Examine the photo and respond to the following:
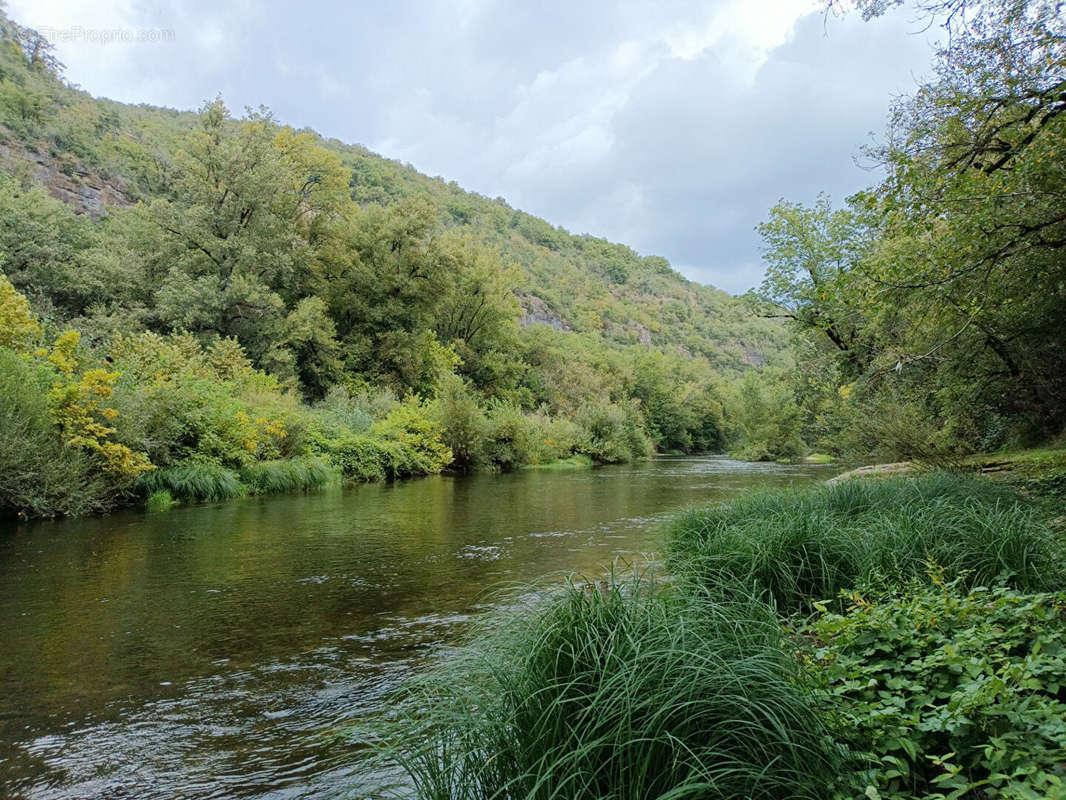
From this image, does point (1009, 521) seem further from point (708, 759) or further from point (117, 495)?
point (117, 495)

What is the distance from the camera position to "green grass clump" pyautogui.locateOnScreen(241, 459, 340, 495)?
1502 cm

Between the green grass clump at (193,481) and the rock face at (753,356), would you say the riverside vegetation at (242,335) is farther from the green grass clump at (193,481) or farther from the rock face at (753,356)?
the rock face at (753,356)

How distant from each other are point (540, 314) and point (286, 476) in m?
67.4

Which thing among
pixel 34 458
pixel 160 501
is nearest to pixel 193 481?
pixel 160 501

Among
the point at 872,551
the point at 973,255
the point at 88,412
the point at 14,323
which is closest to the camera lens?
the point at 872,551

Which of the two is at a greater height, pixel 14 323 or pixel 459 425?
pixel 14 323

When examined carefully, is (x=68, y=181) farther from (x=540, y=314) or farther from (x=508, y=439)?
(x=540, y=314)

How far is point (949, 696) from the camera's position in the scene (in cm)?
240

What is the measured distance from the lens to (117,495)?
11.9 metres

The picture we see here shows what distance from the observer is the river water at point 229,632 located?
3027 millimetres

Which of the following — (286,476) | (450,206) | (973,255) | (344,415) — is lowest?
(286,476)

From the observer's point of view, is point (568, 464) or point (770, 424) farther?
point (770, 424)

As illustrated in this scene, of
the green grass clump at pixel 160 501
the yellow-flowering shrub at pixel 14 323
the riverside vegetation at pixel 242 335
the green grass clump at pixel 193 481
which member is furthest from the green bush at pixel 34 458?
the green grass clump at pixel 193 481

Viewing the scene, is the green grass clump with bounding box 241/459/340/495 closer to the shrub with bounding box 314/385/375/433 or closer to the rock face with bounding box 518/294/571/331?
the shrub with bounding box 314/385/375/433
